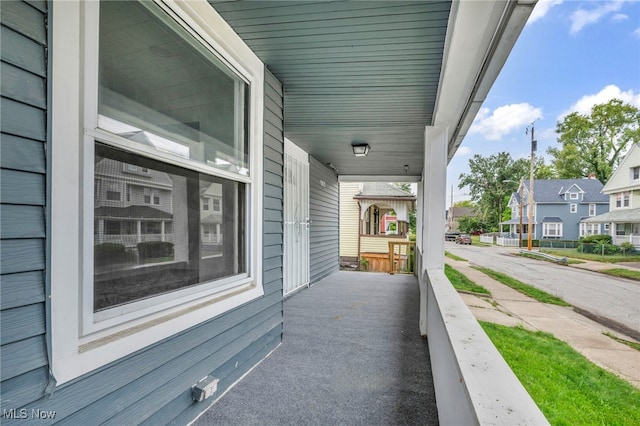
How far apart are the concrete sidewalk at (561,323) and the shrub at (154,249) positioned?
3298 millimetres

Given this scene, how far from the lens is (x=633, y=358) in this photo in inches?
106

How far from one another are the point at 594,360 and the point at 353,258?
8.46 meters

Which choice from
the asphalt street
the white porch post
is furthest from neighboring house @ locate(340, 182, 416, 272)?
the white porch post

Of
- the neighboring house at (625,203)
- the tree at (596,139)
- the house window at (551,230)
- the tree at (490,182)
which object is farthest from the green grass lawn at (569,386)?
the tree at (490,182)

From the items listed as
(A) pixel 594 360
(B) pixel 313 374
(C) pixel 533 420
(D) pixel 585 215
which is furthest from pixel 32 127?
(D) pixel 585 215

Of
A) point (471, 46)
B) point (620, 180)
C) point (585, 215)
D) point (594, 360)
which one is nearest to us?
point (471, 46)

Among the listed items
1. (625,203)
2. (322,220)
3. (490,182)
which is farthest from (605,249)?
(490,182)

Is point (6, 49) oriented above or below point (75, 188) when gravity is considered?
above

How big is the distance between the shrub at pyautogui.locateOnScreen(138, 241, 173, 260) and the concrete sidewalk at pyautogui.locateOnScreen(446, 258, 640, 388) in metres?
3.30

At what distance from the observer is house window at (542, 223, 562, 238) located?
6.36m

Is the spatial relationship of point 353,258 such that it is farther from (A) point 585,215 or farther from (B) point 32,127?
(B) point 32,127

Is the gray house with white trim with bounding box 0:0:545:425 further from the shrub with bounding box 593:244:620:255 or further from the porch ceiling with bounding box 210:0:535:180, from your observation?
the shrub with bounding box 593:244:620:255

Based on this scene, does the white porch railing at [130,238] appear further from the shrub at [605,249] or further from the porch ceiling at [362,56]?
the shrub at [605,249]

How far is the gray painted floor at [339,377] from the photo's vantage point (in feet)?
6.08
